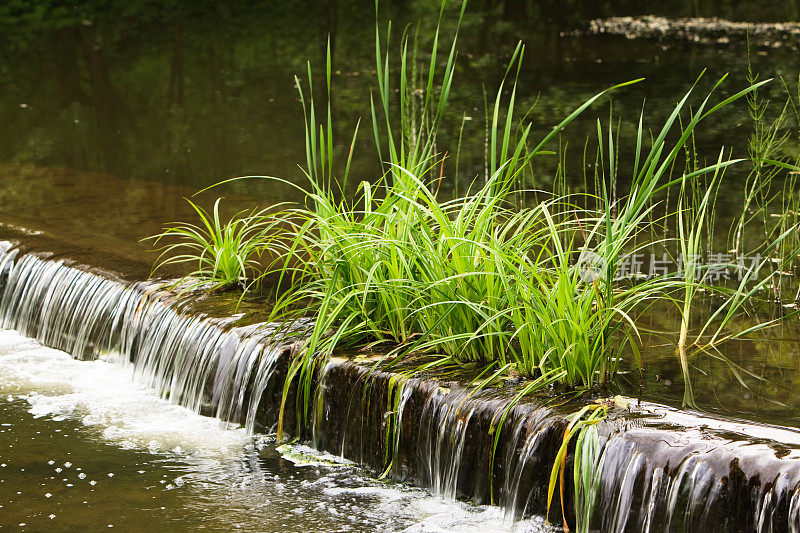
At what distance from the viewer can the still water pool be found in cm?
367

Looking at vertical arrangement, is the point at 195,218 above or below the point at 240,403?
above

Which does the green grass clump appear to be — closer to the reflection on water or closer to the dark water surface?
the dark water surface

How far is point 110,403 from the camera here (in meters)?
4.97

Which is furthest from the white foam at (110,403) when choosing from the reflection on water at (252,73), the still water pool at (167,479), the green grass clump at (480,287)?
the reflection on water at (252,73)

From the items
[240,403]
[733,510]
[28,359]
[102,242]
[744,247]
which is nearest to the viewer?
[733,510]

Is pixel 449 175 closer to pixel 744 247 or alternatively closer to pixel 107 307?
pixel 744 247

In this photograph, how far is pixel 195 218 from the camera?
7.18 meters

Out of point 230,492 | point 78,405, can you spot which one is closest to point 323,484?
point 230,492

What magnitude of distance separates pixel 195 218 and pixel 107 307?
5.29ft

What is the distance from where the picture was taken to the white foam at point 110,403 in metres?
4.49

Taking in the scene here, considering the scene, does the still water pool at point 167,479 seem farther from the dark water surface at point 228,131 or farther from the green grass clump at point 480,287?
the green grass clump at point 480,287

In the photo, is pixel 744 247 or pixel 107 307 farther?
pixel 744 247

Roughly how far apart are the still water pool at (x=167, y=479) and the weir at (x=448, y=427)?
0.12 m

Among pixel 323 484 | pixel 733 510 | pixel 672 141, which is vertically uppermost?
pixel 672 141
